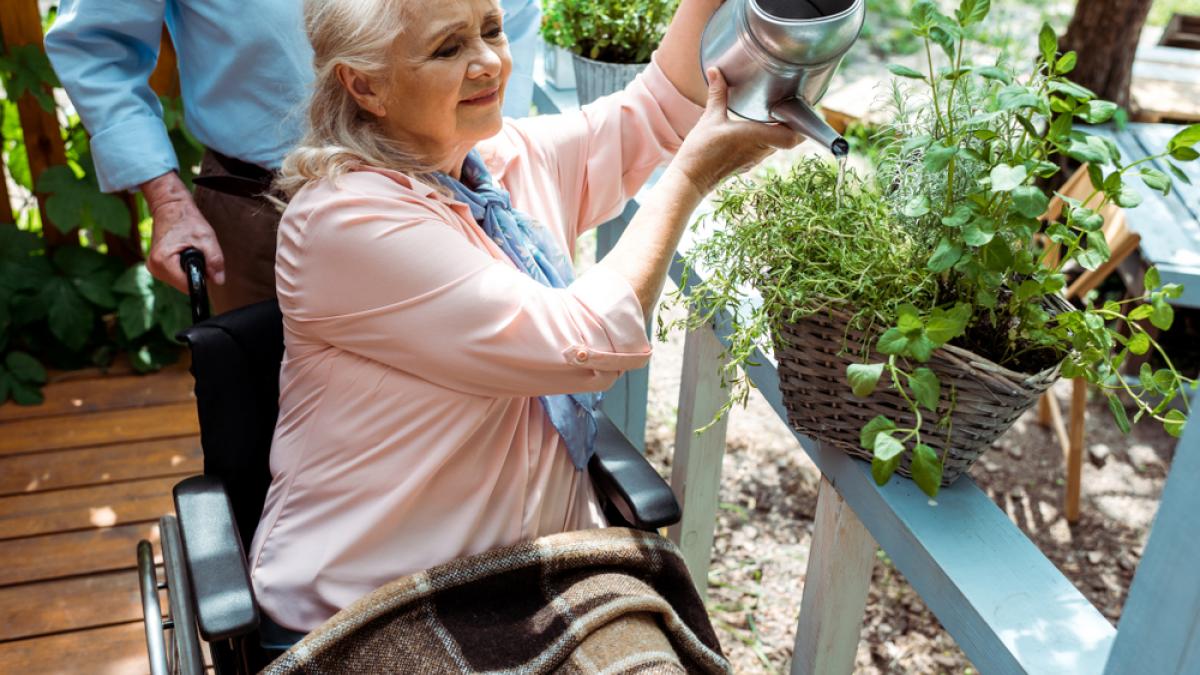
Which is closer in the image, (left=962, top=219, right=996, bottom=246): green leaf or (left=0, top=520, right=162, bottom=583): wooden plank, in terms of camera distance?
(left=962, top=219, right=996, bottom=246): green leaf

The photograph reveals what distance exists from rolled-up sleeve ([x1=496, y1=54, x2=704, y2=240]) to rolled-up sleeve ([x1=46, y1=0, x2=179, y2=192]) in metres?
0.63

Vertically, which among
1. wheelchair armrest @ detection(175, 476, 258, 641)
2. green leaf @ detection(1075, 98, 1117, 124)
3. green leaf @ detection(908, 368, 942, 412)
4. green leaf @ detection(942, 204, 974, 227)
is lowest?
wheelchair armrest @ detection(175, 476, 258, 641)

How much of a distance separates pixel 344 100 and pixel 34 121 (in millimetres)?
1930

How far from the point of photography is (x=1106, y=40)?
3.07 m

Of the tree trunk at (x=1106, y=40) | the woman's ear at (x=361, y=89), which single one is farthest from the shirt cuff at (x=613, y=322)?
the tree trunk at (x=1106, y=40)

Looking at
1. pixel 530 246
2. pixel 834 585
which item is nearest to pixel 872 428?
pixel 834 585

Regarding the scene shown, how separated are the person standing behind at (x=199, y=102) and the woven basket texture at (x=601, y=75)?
171 millimetres

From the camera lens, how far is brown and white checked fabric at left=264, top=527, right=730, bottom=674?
48.2 inches

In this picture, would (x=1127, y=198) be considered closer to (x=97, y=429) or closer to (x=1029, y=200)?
(x=1029, y=200)

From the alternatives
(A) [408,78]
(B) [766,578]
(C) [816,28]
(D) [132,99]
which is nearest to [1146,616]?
(C) [816,28]

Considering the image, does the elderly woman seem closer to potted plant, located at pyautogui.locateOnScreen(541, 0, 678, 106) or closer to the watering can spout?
the watering can spout

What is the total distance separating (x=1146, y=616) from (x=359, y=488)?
0.87 metres

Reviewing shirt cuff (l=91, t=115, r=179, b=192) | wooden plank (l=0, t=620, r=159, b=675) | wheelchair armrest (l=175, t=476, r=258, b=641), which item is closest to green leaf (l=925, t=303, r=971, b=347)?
wheelchair armrest (l=175, t=476, r=258, b=641)

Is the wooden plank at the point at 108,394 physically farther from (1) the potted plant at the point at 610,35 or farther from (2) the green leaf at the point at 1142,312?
(2) the green leaf at the point at 1142,312
